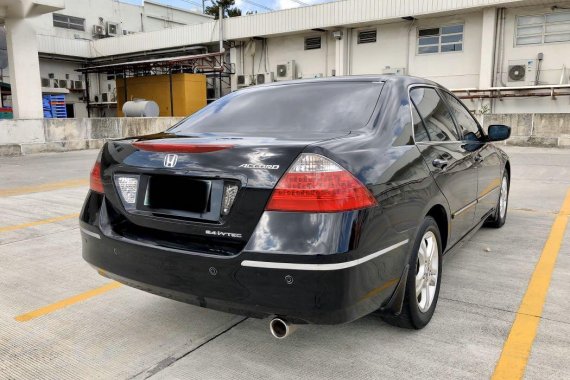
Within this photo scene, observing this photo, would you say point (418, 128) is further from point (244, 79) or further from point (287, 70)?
point (244, 79)

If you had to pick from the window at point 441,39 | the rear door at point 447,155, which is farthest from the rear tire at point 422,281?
the window at point 441,39

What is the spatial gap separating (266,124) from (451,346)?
1711mm

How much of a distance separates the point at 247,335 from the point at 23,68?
1581 cm

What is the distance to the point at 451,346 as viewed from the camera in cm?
270

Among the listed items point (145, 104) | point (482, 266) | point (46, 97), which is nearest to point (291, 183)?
Answer: point (482, 266)

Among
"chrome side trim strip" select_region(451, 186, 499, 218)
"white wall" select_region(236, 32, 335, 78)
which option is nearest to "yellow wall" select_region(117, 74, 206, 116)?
"white wall" select_region(236, 32, 335, 78)

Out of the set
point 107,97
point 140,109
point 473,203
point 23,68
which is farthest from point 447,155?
point 107,97

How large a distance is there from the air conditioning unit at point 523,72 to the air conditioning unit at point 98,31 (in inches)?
1082

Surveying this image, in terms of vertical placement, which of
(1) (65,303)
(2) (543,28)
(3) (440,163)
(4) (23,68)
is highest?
(2) (543,28)

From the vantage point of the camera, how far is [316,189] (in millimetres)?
2146

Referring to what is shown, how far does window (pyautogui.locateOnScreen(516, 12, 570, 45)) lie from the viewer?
1872cm

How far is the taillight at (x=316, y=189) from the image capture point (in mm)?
2139

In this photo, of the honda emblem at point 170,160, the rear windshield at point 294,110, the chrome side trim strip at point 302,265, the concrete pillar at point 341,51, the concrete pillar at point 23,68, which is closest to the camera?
the chrome side trim strip at point 302,265

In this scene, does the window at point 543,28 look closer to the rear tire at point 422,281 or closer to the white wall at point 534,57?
the white wall at point 534,57
